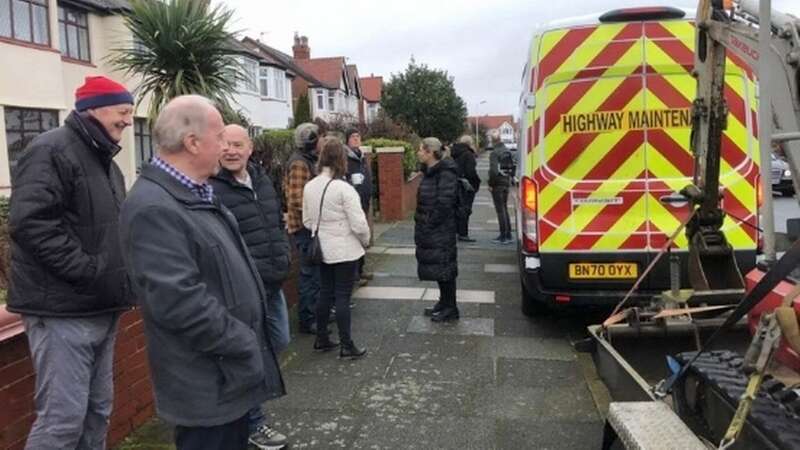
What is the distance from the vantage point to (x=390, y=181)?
527 inches

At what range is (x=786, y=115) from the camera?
2.56 meters

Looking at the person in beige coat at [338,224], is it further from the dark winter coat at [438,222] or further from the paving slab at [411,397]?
the dark winter coat at [438,222]

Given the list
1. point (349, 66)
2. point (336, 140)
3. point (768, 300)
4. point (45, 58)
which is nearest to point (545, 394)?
point (768, 300)

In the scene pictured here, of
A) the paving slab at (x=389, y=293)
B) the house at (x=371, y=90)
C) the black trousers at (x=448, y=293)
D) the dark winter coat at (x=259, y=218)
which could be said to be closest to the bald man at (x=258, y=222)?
the dark winter coat at (x=259, y=218)

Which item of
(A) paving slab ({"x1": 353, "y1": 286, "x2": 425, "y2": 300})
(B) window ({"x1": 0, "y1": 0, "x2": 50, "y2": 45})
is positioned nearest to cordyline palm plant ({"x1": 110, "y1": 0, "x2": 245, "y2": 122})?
(A) paving slab ({"x1": 353, "y1": 286, "x2": 425, "y2": 300})

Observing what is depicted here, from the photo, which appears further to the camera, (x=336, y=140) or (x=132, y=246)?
(x=336, y=140)

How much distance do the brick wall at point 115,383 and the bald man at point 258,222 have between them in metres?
0.68

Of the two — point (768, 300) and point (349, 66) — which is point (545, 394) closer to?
point (768, 300)

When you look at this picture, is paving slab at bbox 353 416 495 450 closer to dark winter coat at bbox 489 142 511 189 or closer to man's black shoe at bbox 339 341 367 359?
man's black shoe at bbox 339 341 367 359

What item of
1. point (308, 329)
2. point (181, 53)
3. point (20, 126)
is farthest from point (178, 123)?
point (20, 126)

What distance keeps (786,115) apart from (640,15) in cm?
288

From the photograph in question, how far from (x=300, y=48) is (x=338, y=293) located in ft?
172

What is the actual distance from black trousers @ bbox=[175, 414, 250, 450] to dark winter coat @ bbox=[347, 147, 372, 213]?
15.6ft

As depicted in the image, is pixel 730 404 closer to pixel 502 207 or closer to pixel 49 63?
pixel 502 207
